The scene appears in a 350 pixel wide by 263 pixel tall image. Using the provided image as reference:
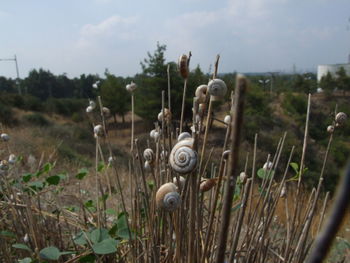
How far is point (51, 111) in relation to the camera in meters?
14.7

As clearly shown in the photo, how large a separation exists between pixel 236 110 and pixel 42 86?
24.9m

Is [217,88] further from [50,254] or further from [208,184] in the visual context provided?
[50,254]

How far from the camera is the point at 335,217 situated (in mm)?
87

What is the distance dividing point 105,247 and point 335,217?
456 millimetres

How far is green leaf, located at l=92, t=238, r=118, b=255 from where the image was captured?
1.56 ft

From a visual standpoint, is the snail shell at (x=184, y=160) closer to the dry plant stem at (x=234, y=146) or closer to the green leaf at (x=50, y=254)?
the dry plant stem at (x=234, y=146)

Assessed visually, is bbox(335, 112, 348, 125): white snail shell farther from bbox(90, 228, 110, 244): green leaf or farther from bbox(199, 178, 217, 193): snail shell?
bbox(90, 228, 110, 244): green leaf

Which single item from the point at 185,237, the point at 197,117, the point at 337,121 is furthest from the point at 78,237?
the point at 337,121

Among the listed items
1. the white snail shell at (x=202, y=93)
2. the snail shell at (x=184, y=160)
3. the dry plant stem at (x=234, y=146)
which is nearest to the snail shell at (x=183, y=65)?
the white snail shell at (x=202, y=93)

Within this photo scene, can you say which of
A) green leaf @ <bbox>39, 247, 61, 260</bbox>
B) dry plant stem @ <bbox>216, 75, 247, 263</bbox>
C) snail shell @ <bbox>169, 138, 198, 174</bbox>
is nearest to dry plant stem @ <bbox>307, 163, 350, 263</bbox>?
dry plant stem @ <bbox>216, 75, 247, 263</bbox>

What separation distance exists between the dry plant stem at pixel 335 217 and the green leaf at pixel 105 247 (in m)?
0.42

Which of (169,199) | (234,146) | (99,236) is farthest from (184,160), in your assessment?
(99,236)

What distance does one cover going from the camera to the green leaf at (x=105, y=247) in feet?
1.56

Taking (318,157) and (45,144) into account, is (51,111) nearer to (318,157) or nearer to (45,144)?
(45,144)
